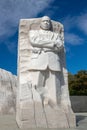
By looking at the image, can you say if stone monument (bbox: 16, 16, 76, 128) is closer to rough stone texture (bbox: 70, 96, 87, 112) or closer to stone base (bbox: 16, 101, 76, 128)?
stone base (bbox: 16, 101, 76, 128)

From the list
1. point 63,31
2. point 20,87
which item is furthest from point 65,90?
point 63,31

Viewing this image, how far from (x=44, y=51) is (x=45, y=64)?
0.44m

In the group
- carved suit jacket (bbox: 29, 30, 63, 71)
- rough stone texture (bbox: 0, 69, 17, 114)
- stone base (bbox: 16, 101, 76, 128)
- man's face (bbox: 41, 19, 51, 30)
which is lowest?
stone base (bbox: 16, 101, 76, 128)

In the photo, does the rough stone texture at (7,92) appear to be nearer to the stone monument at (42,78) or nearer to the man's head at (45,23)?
the stone monument at (42,78)

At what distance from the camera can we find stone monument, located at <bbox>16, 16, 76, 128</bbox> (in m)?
6.75

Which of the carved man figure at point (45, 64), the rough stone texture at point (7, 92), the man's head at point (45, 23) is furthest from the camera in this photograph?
the rough stone texture at point (7, 92)

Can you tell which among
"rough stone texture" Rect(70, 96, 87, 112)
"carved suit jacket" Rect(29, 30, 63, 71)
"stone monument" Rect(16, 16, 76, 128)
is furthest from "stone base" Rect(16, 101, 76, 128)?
"rough stone texture" Rect(70, 96, 87, 112)

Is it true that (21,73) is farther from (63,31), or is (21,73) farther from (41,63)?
(63,31)

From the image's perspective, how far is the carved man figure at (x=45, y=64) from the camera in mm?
7348

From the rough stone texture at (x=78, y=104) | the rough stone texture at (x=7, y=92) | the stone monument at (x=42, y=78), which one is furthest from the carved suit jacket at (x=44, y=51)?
the rough stone texture at (x=78, y=104)

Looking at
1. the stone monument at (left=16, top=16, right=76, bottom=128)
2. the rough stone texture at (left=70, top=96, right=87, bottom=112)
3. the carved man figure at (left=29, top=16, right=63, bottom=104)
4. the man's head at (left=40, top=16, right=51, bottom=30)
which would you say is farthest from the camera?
the rough stone texture at (left=70, top=96, right=87, bottom=112)

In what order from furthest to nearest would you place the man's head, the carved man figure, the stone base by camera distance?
1. the man's head
2. the carved man figure
3. the stone base

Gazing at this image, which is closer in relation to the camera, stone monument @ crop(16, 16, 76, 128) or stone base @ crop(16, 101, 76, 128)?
stone base @ crop(16, 101, 76, 128)

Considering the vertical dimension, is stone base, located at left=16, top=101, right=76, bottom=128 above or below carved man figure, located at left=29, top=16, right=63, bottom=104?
below
